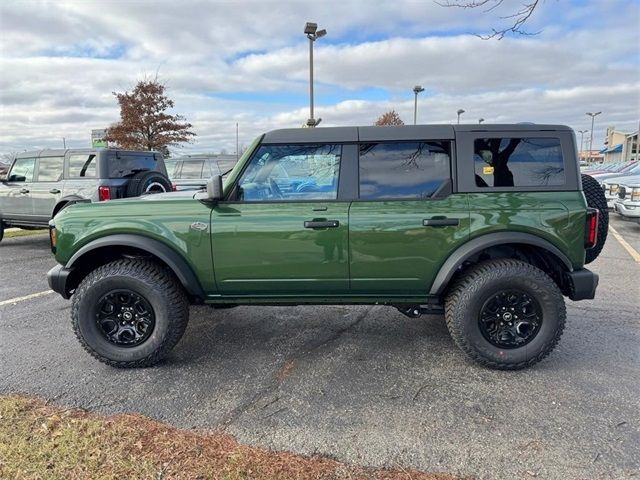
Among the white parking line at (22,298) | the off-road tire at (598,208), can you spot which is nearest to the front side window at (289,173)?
the off-road tire at (598,208)

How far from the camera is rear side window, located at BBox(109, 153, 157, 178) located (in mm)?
8273

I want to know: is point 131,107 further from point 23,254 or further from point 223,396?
point 223,396

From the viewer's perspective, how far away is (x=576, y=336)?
4.09 metres

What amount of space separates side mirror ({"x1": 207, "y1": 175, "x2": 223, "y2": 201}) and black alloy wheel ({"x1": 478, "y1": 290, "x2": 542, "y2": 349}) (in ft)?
7.08

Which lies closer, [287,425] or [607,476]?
[607,476]

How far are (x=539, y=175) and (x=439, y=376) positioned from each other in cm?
167

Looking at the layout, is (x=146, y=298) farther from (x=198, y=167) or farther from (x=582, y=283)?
(x=198, y=167)

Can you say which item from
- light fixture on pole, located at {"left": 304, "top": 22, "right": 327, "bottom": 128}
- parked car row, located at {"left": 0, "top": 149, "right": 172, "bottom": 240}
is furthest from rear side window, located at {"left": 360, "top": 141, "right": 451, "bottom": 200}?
light fixture on pole, located at {"left": 304, "top": 22, "right": 327, "bottom": 128}

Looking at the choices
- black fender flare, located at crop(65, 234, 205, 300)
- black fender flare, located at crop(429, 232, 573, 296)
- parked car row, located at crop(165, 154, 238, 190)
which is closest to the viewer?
black fender flare, located at crop(429, 232, 573, 296)

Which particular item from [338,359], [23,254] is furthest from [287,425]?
[23,254]

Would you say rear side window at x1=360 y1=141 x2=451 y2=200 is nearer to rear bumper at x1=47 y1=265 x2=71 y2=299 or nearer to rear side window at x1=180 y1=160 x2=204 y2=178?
rear bumper at x1=47 y1=265 x2=71 y2=299

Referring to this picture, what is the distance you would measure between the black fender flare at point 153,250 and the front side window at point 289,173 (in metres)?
0.67

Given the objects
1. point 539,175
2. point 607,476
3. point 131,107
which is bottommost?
point 607,476

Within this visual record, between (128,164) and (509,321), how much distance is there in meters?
7.53
